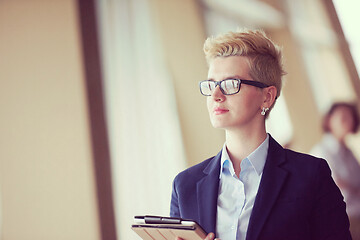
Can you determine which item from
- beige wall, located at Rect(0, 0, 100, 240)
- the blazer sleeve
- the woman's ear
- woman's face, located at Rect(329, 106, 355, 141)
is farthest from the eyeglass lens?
woman's face, located at Rect(329, 106, 355, 141)

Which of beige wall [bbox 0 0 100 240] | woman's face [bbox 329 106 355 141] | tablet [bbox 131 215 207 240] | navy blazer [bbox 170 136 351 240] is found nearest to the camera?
tablet [bbox 131 215 207 240]

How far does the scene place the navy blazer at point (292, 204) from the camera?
1195 mm

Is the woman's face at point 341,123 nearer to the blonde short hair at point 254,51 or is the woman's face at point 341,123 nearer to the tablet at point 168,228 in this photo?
the blonde short hair at point 254,51

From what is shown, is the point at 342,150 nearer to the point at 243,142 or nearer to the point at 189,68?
the point at 189,68

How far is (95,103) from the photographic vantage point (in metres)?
2.88

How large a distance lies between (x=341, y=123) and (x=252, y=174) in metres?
1.84

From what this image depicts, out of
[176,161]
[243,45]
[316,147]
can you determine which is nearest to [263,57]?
[243,45]

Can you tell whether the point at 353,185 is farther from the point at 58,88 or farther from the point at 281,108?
the point at 58,88

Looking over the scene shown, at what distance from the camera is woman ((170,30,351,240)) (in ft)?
3.95

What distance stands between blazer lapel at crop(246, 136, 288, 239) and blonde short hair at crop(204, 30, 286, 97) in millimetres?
262

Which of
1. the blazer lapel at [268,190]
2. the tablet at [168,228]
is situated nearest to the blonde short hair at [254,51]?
the blazer lapel at [268,190]

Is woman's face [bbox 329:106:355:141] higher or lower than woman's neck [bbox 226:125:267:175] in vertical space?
higher

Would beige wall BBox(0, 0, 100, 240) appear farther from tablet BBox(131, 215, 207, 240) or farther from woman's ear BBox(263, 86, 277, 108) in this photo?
woman's ear BBox(263, 86, 277, 108)

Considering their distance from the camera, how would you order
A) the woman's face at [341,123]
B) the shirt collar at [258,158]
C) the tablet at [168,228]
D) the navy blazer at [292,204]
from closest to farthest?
the tablet at [168,228]
the navy blazer at [292,204]
the shirt collar at [258,158]
the woman's face at [341,123]
